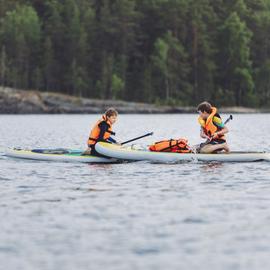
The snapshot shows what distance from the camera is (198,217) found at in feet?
44.7

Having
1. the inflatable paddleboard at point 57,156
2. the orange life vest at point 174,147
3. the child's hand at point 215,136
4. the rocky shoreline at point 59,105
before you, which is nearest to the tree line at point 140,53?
the rocky shoreline at point 59,105

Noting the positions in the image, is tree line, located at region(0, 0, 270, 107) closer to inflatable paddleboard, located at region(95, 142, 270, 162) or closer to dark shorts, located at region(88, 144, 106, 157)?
dark shorts, located at region(88, 144, 106, 157)

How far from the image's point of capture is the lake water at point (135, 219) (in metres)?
11.0

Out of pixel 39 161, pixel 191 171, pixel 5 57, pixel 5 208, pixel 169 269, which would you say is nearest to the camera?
pixel 169 269

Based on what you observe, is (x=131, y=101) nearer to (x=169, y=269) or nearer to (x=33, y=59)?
(x=33, y=59)

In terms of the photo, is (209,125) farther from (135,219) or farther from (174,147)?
(135,219)

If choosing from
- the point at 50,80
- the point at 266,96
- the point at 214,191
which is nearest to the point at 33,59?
the point at 50,80

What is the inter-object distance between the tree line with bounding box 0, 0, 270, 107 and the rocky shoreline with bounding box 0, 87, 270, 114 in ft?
4.42

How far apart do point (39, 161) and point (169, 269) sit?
1368 cm

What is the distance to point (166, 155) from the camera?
2261cm

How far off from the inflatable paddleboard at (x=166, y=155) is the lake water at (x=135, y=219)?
1.37 metres

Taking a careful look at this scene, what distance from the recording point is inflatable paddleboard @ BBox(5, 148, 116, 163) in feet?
75.5

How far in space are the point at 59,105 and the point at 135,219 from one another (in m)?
76.7

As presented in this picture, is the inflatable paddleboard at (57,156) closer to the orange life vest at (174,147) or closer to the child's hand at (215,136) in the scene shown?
the orange life vest at (174,147)
